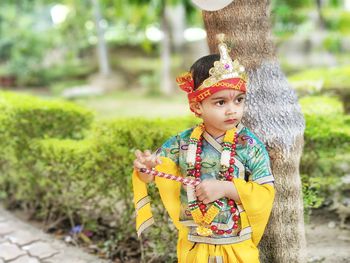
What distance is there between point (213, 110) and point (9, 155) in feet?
10.7

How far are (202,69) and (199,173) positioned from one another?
1.68 ft

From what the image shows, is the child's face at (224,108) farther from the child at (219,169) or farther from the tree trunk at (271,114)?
the tree trunk at (271,114)

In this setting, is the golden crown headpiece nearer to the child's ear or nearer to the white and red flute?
the child's ear

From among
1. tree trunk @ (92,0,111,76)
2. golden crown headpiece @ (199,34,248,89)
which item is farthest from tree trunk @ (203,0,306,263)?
tree trunk @ (92,0,111,76)

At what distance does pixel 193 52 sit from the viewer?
57.6ft

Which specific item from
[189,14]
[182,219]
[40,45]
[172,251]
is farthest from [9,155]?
[40,45]

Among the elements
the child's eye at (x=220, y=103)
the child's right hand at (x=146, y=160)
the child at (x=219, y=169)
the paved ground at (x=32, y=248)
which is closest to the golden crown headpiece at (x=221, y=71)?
the child at (x=219, y=169)

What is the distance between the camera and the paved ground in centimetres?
406

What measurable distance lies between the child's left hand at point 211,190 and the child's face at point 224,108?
0.90ft

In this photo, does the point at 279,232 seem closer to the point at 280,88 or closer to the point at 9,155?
the point at 280,88

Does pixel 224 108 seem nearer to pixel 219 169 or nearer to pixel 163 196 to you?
pixel 219 169

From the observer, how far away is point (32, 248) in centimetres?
429

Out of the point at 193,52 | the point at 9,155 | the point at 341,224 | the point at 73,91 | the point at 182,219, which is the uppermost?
the point at 193,52

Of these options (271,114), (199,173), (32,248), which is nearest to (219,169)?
(199,173)
